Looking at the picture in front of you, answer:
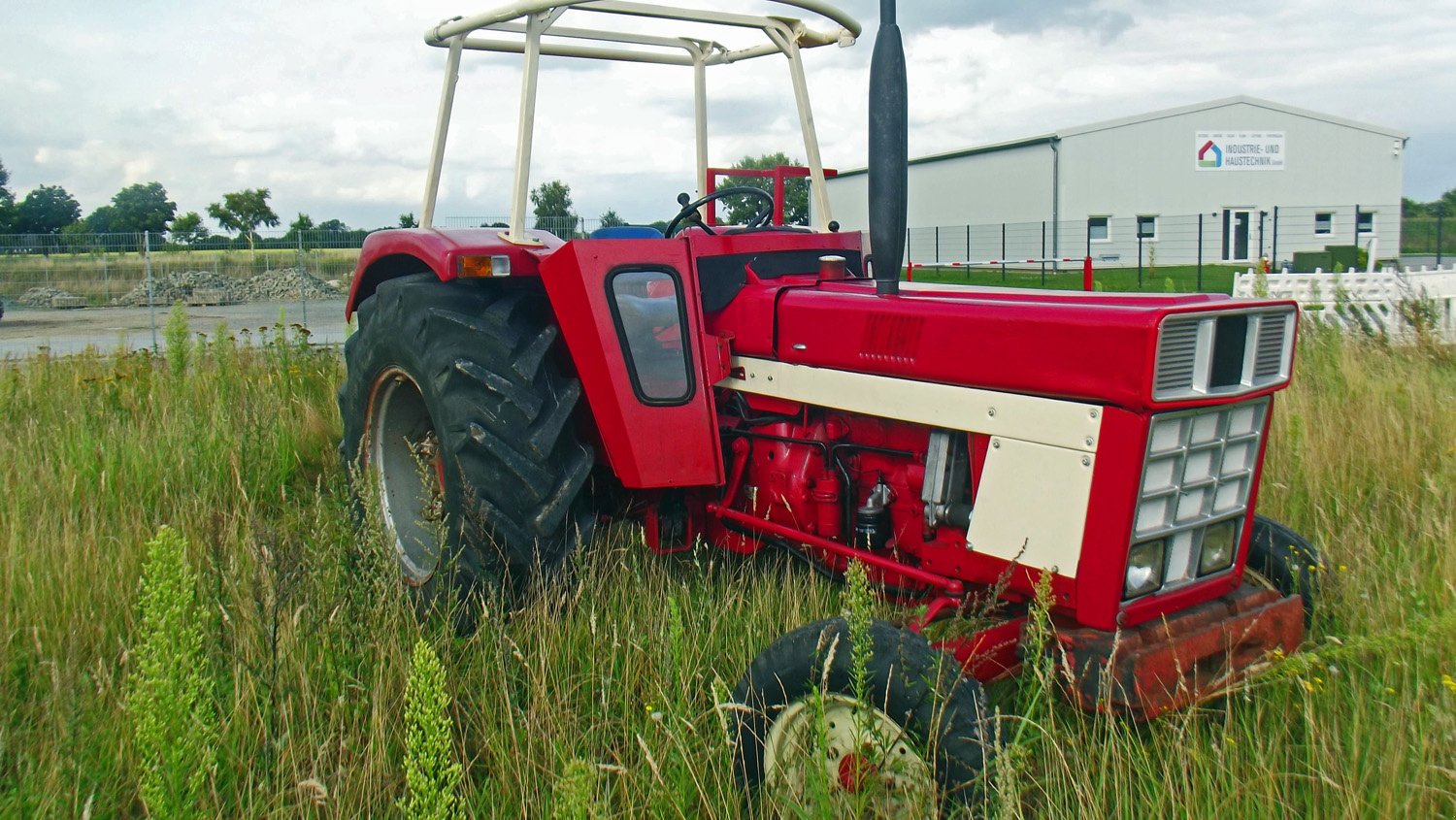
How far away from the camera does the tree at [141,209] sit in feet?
169

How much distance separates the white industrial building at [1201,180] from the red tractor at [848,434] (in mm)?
31360

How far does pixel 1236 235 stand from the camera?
112 ft

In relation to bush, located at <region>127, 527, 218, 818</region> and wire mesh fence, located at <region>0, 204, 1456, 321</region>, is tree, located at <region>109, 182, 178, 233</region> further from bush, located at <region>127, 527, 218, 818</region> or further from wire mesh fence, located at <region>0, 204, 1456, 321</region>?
bush, located at <region>127, 527, 218, 818</region>

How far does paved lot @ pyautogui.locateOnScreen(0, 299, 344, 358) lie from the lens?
16125 mm

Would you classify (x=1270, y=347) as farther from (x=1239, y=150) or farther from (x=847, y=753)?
(x=1239, y=150)

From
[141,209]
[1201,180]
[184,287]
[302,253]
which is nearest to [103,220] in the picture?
[141,209]

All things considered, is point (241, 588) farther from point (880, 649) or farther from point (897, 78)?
point (897, 78)

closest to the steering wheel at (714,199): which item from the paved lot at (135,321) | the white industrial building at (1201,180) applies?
the paved lot at (135,321)

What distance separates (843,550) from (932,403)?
1.77ft

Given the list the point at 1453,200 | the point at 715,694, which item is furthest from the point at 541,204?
the point at 1453,200

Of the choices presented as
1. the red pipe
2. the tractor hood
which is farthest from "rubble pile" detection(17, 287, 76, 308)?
the tractor hood

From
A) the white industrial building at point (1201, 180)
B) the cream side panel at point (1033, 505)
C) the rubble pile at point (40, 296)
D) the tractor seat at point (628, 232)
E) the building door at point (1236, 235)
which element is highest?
the white industrial building at point (1201, 180)

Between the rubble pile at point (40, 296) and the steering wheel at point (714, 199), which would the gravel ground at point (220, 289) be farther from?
the steering wheel at point (714, 199)

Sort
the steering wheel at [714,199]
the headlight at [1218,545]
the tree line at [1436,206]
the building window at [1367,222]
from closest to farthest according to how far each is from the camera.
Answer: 1. the headlight at [1218,545]
2. the steering wheel at [714,199]
3. the building window at [1367,222]
4. the tree line at [1436,206]
